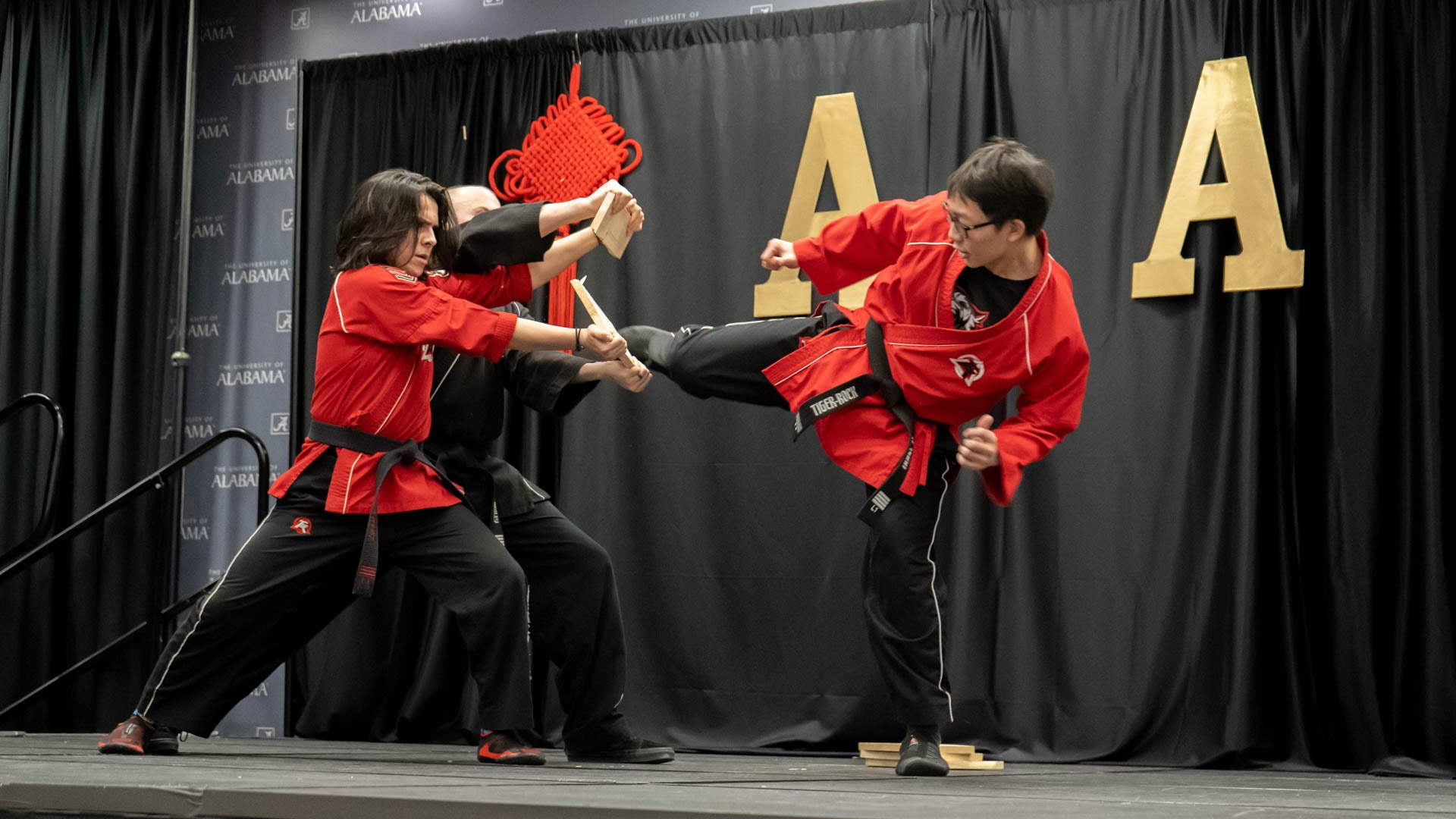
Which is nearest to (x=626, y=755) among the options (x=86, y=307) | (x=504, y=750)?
(x=504, y=750)

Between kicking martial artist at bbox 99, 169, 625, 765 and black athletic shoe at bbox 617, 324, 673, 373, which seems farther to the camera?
black athletic shoe at bbox 617, 324, 673, 373

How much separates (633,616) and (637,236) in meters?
1.38

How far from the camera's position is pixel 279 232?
5719 millimetres

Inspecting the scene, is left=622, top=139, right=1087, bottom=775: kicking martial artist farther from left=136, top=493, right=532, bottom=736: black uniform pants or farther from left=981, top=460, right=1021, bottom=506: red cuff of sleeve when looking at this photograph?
left=136, top=493, right=532, bottom=736: black uniform pants

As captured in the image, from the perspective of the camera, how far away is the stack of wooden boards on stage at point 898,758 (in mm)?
3285

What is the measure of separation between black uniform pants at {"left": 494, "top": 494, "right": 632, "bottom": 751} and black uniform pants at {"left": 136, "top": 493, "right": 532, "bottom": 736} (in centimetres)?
20

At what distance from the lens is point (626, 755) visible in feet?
11.3

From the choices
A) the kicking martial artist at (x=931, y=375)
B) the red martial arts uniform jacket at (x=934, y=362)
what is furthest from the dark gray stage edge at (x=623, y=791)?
the red martial arts uniform jacket at (x=934, y=362)

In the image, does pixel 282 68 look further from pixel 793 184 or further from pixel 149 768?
pixel 149 768

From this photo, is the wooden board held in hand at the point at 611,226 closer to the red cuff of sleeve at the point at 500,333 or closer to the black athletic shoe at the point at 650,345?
the black athletic shoe at the point at 650,345

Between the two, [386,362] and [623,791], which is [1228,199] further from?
[623,791]

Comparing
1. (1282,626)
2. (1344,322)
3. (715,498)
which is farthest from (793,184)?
(1282,626)

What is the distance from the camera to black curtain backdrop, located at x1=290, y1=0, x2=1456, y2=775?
13.4 feet

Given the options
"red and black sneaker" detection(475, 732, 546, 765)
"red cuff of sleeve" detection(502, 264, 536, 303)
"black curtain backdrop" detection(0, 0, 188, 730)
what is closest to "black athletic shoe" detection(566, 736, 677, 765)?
"red and black sneaker" detection(475, 732, 546, 765)
